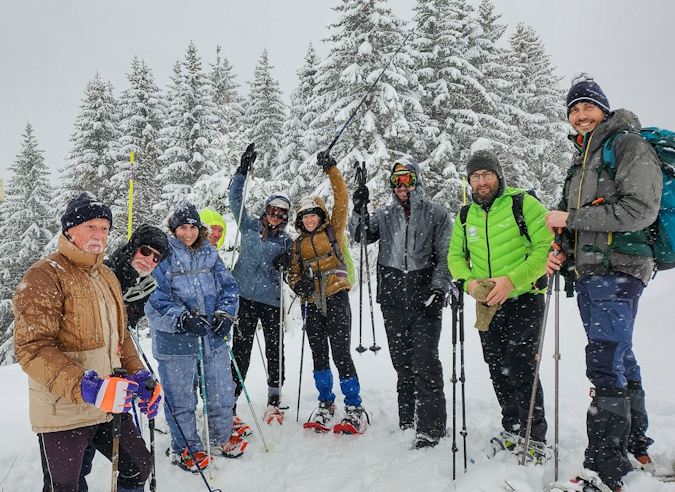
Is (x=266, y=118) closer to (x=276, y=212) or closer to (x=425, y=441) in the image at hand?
(x=276, y=212)

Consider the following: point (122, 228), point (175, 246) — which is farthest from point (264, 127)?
point (175, 246)

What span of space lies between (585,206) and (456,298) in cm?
138

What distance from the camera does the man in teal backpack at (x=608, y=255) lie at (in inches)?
111

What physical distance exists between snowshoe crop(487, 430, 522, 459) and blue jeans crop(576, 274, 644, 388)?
4.16ft

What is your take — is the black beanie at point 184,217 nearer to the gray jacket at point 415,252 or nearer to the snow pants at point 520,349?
the gray jacket at point 415,252

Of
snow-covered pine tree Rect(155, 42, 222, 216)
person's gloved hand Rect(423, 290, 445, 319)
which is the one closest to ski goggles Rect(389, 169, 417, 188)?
person's gloved hand Rect(423, 290, 445, 319)

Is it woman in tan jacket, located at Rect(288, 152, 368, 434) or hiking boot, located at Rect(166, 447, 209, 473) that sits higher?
woman in tan jacket, located at Rect(288, 152, 368, 434)

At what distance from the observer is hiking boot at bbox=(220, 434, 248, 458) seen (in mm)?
4588

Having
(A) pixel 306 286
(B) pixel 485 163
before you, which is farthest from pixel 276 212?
(B) pixel 485 163

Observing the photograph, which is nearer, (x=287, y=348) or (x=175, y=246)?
(x=175, y=246)

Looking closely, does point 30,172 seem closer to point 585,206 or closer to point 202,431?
point 202,431

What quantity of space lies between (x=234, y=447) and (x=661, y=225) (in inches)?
175

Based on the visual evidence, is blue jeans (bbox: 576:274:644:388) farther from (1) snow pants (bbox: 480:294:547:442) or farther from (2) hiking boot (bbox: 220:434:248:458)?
(2) hiking boot (bbox: 220:434:248:458)

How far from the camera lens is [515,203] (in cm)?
390
